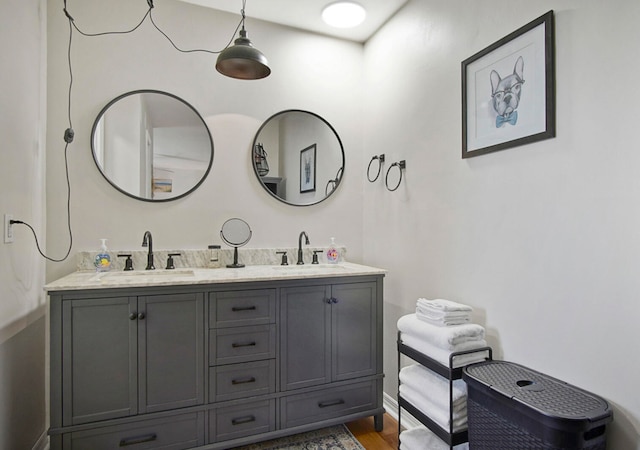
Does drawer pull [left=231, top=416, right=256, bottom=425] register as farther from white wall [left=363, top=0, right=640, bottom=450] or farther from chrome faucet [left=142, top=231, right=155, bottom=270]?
white wall [left=363, top=0, right=640, bottom=450]

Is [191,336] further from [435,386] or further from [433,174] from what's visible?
[433,174]

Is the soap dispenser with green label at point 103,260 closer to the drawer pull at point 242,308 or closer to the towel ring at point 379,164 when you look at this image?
the drawer pull at point 242,308

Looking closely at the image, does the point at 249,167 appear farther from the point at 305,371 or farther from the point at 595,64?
the point at 595,64

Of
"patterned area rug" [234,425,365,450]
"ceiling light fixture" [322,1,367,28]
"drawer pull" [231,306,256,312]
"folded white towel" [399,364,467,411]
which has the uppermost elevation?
"ceiling light fixture" [322,1,367,28]

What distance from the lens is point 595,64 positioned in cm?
129

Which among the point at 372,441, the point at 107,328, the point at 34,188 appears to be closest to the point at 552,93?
the point at 372,441

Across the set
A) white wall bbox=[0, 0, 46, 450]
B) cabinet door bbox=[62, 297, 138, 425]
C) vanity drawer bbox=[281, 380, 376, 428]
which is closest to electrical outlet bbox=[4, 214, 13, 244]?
white wall bbox=[0, 0, 46, 450]

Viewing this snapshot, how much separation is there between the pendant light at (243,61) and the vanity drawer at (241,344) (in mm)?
1435

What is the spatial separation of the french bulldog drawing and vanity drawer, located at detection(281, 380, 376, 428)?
5.52 feet

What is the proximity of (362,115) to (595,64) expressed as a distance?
1.79 m

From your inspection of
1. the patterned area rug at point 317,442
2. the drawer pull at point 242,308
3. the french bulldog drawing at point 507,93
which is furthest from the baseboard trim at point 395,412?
the french bulldog drawing at point 507,93

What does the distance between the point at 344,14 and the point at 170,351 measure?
2.42 m

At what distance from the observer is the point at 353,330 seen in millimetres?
2189

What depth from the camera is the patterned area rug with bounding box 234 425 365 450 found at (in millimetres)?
2053
